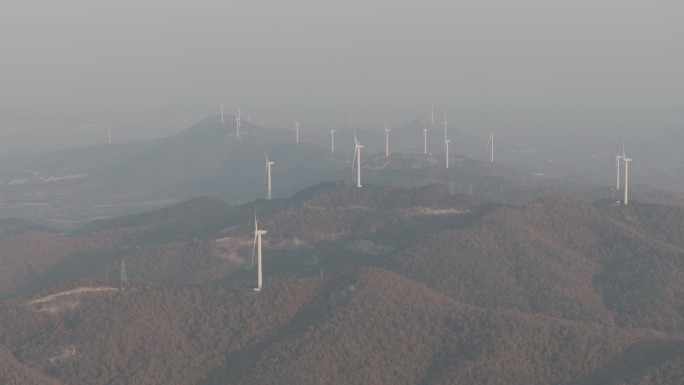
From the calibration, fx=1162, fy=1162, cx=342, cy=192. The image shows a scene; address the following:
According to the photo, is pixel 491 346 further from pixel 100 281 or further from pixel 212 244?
pixel 212 244

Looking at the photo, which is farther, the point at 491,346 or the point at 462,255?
the point at 462,255

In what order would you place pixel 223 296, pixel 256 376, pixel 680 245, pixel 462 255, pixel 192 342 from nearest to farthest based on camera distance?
pixel 256 376
pixel 192 342
pixel 223 296
pixel 462 255
pixel 680 245

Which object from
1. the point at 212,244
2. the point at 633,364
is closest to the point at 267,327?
the point at 633,364

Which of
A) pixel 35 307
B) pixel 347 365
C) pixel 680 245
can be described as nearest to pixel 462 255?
pixel 680 245

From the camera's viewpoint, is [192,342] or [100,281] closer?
[192,342]

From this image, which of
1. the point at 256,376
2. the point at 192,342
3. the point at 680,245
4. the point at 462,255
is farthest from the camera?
the point at 680,245

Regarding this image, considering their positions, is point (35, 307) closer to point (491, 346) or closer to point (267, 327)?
point (267, 327)

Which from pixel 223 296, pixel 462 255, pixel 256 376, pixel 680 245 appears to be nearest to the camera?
pixel 256 376

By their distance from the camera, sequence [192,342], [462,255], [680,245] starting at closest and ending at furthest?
[192,342] < [462,255] < [680,245]

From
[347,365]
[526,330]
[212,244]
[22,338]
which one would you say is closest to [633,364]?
[526,330]
